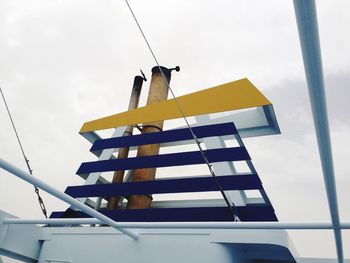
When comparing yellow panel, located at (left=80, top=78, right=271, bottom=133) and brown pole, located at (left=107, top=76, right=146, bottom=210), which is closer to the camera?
yellow panel, located at (left=80, top=78, right=271, bottom=133)

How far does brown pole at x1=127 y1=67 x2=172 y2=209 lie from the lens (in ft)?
14.9

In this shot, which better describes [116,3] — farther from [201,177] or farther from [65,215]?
[65,215]

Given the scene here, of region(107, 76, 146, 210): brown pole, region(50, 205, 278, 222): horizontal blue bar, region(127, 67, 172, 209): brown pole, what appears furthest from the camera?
region(107, 76, 146, 210): brown pole

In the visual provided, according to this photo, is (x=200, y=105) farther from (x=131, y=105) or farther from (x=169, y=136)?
(x=131, y=105)

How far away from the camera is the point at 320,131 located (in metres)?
0.96

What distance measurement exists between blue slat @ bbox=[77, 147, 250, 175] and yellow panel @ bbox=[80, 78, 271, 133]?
84cm

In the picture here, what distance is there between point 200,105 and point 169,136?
2.40 ft

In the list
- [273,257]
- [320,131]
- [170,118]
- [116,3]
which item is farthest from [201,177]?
[320,131]

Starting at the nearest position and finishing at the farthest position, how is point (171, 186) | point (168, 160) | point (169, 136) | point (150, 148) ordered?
point (171, 186) → point (168, 160) → point (169, 136) → point (150, 148)

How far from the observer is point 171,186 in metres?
3.87

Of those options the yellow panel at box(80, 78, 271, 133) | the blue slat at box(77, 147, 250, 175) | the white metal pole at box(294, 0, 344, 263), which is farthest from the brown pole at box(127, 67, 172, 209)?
the white metal pole at box(294, 0, 344, 263)

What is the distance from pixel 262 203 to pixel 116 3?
253cm

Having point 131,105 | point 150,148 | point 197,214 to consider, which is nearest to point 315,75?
point 197,214

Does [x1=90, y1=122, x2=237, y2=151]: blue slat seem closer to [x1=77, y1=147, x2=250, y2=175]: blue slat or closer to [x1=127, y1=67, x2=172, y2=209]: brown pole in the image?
[x1=77, y1=147, x2=250, y2=175]: blue slat
